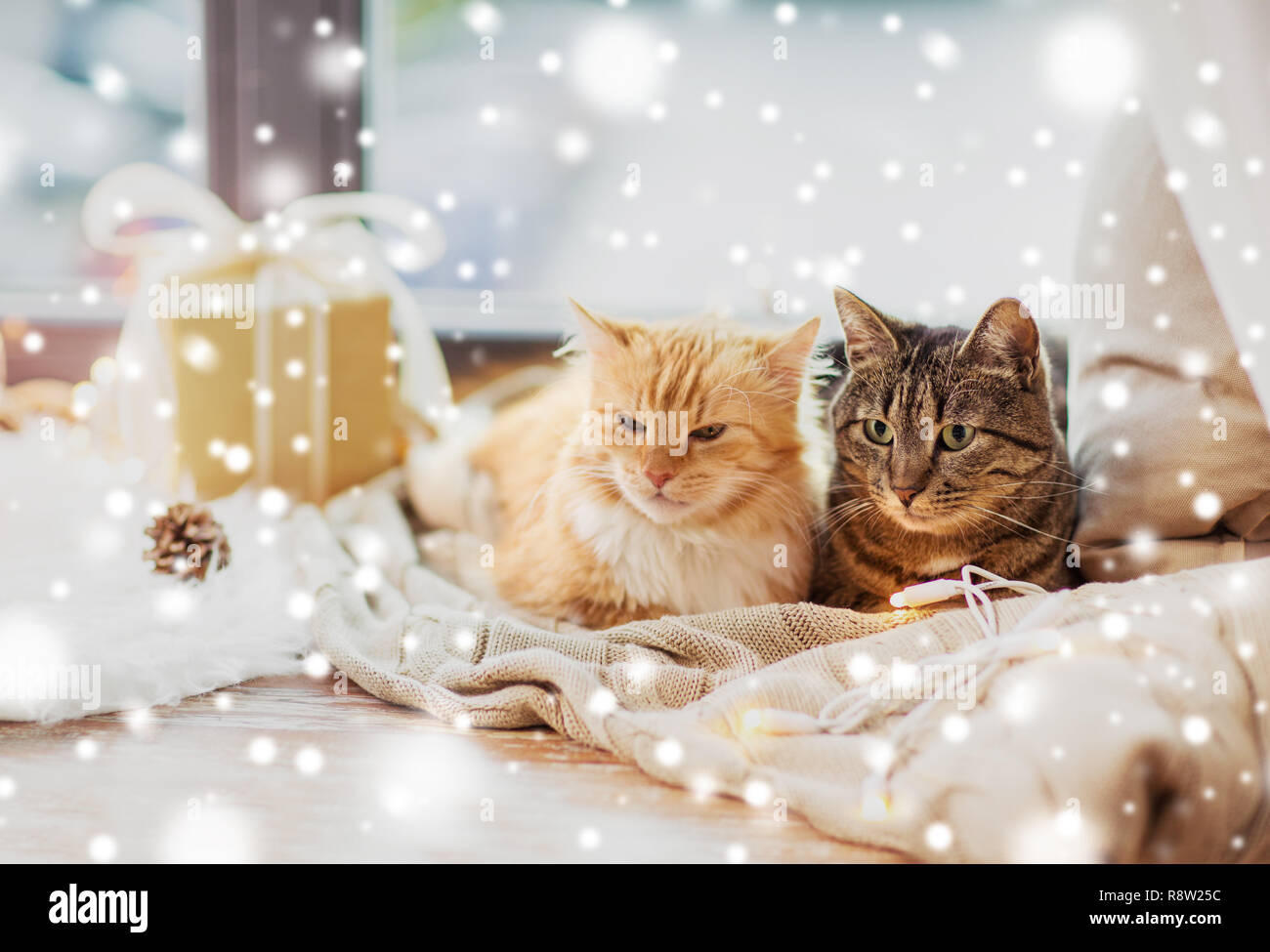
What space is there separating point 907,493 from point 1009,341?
0.24 metres

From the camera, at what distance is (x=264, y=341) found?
1654 mm

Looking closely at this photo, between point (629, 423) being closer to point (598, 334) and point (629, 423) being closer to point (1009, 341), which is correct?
point (598, 334)

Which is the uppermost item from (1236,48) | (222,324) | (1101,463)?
(1236,48)

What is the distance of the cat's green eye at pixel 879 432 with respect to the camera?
1.14 metres

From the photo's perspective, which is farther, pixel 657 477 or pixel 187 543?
pixel 187 543

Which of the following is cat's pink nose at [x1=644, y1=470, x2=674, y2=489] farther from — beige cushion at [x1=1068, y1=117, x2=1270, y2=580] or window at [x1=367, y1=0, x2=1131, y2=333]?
window at [x1=367, y1=0, x2=1131, y2=333]

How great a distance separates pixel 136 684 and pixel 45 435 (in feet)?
3.41

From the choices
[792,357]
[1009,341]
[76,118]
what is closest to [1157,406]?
[1009,341]

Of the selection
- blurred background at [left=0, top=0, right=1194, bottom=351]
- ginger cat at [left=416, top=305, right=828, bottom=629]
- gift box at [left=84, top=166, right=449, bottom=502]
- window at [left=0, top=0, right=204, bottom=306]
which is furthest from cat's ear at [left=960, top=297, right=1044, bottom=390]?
window at [left=0, top=0, right=204, bottom=306]

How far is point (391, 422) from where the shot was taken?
1881 mm

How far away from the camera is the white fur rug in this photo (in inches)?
39.2

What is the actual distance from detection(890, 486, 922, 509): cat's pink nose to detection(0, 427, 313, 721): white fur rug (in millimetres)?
863
